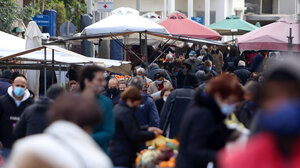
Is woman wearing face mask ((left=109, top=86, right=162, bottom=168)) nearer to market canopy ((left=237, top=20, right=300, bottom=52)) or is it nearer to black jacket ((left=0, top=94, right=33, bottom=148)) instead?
black jacket ((left=0, top=94, right=33, bottom=148))

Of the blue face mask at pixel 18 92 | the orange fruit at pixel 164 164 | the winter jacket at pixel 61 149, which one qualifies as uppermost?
the winter jacket at pixel 61 149

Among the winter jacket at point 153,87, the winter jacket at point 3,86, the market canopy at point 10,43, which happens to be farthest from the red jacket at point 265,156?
the market canopy at point 10,43

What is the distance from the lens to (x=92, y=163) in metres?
3.60

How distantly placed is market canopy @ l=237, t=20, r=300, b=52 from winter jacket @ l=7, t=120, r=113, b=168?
1137cm

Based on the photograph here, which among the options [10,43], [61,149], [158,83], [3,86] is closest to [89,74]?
[61,149]

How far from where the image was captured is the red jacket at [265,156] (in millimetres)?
2885

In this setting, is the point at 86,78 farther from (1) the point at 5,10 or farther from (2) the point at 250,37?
(1) the point at 5,10

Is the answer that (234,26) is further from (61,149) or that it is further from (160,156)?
(61,149)

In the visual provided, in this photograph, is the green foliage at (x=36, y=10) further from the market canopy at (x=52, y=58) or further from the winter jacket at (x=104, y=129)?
the winter jacket at (x=104, y=129)

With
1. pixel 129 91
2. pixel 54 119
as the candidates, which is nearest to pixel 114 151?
pixel 129 91

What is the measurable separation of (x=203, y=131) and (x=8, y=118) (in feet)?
13.6

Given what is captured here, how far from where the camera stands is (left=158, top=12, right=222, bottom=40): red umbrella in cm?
2197

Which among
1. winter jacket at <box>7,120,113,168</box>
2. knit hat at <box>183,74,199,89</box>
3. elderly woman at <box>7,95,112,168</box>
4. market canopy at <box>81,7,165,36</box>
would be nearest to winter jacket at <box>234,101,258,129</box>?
knit hat at <box>183,74,199,89</box>

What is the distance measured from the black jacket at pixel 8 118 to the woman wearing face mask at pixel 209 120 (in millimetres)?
3763
